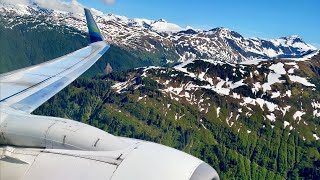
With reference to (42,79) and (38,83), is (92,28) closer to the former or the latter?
(42,79)

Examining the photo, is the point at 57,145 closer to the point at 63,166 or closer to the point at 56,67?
the point at 63,166

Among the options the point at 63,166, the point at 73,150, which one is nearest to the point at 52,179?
the point at 63,166

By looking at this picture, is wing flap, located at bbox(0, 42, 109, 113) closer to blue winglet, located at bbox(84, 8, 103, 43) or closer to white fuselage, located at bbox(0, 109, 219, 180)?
blue winglet, located at bbox(84, 8, 103, 43)

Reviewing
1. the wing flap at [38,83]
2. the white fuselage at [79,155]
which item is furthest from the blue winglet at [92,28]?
the white fuselage at [79,155]

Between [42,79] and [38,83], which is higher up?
[42,79]

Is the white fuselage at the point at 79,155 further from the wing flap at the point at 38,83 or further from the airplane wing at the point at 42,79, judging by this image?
the wing flap at the point at 38,83

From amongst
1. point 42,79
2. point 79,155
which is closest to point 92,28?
point 42,79

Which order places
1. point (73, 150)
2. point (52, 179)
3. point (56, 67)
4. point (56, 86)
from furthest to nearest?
1. point (56, 67)
2. point (56, 86)
3. point (73, 150)
4. point (52, 179)

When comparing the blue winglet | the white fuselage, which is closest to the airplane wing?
the blue winglet
